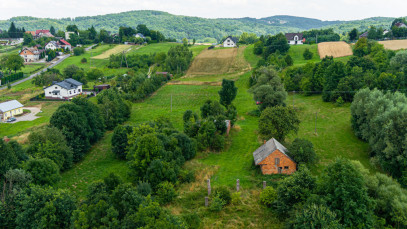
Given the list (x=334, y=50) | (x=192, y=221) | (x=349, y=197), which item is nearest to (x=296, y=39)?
(x=334, y=50)

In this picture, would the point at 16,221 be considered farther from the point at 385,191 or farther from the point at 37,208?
the point at 385,191

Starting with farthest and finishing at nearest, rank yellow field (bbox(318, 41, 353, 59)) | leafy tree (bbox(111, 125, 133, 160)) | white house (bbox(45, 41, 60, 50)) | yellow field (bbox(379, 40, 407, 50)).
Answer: white house (bbox(45, 41, 60, 50)) < yellow field (bbox(318, 41, 353, 59)) < yellow field (bbox(379, 40, 407, 50)) < leafy tree (bbox(111, 125, 133, 160))

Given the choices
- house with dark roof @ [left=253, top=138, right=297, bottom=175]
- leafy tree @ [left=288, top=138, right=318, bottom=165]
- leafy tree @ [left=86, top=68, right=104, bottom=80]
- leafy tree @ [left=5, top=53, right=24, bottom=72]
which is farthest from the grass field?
leafy tree @ [left=5, top=53, right=24, bottom=72]

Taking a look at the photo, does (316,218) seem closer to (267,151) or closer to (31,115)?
(267,151)

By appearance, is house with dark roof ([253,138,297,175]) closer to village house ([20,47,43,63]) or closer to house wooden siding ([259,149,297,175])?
house wooden siding ([259,149,297,175])

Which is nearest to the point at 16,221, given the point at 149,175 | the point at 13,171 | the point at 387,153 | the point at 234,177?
the point at 13,171
